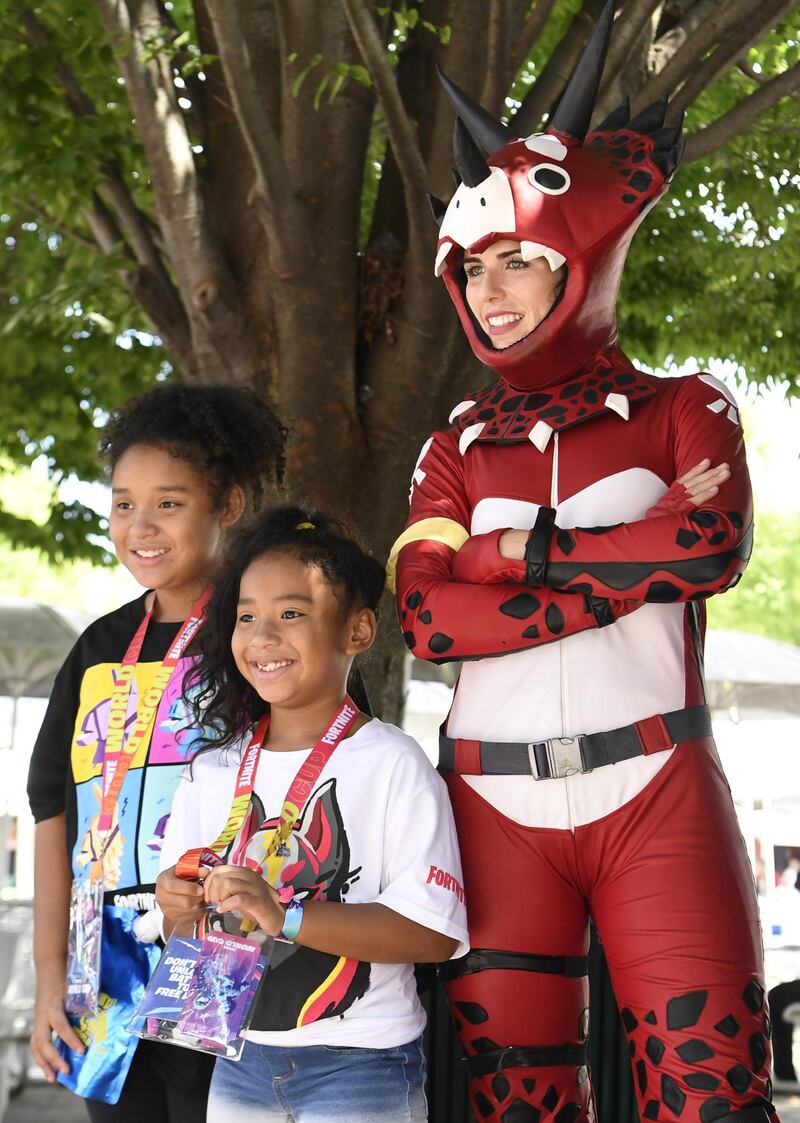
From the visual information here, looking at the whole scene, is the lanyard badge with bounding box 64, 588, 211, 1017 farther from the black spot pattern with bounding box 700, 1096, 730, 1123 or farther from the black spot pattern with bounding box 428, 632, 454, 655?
the black spot pattern with bounding box 700, 1096, 730, 1123

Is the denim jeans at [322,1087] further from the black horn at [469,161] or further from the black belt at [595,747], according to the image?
the black horn at [469,161]

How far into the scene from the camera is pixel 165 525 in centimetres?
322

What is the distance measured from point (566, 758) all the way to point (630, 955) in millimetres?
412

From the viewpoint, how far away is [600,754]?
2811mm

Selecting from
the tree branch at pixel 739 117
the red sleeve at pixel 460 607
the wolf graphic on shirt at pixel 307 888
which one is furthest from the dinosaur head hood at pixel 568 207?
the tree branch at pixel 739 117

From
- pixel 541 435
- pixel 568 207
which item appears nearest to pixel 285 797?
pixel 541 435

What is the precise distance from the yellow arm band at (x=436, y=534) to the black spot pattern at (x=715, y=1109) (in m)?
1.25

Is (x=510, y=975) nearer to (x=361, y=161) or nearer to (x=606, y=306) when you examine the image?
(x=606, y=306)

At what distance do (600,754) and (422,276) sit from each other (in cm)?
238

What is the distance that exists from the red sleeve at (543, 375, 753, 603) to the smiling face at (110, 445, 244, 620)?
89 centimetres

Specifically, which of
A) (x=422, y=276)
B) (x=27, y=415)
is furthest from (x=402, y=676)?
(x=27, y=415)

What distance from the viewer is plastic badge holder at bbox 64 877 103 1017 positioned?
2.88 m

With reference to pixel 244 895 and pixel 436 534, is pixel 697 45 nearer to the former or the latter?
pixel 436 534

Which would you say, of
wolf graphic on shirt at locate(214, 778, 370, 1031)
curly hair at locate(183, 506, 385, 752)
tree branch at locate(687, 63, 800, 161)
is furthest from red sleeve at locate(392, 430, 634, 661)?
tree branch at locate(687, 63, 800, 161)
